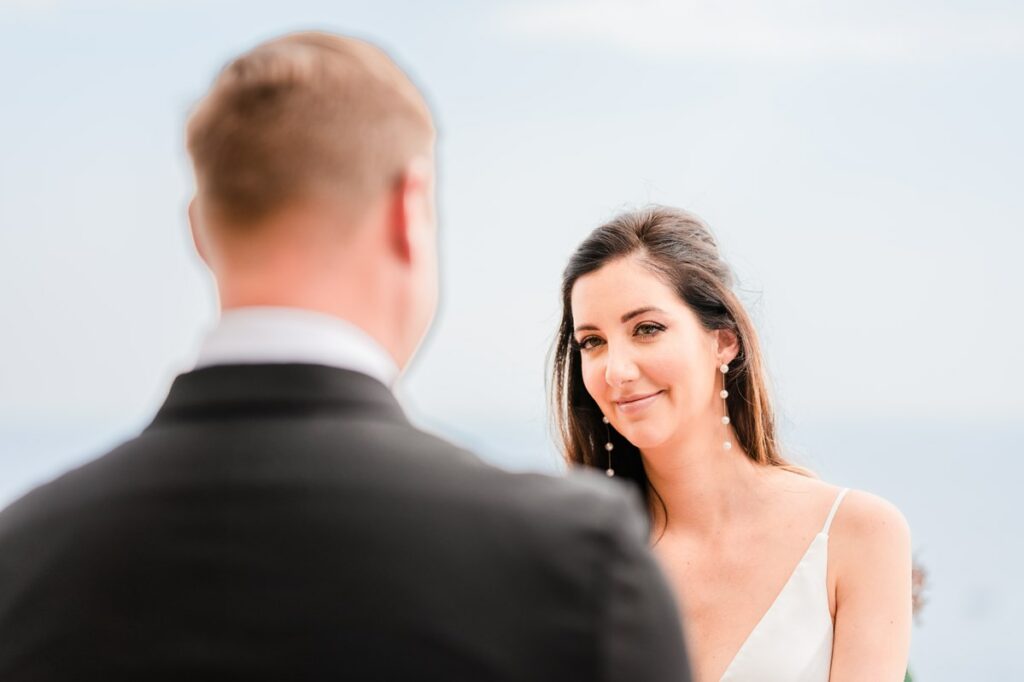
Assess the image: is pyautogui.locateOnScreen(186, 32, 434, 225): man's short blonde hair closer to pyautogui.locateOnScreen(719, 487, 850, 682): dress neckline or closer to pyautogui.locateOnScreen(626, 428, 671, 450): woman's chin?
pyautogui.locateOnScreen(626, 428, 671, 450): woman's chin

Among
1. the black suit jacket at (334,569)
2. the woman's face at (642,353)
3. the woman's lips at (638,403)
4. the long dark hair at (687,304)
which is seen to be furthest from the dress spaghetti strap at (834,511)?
the black suit jacket at (334,569)

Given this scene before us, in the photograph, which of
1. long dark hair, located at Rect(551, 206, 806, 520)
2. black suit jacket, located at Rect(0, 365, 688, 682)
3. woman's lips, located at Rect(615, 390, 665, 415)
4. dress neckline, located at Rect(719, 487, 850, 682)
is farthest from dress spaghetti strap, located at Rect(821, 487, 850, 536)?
black suit jacket, located at Rect(0, 365, 688, 682)

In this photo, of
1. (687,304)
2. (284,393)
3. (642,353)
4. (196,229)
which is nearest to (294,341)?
(284,393)

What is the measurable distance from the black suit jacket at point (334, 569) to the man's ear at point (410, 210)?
0.11 metres

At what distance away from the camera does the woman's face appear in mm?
2543

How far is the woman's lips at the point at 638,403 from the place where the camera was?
100 inches

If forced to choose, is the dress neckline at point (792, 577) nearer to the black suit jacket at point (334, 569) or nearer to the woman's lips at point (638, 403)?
the woman's lips at point (638, 403)

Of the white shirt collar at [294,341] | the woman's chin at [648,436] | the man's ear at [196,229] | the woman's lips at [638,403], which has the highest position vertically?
the man's ear at [196,229]

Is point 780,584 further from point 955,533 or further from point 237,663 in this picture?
point 955,533

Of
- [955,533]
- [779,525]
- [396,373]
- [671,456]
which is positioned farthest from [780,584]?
[955,533]

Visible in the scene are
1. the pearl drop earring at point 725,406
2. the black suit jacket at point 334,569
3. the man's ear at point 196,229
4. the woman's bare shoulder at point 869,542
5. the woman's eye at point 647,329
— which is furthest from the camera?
the pearl drop earring at point 725,406

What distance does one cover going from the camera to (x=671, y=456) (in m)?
2.65

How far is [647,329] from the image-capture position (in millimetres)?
2586

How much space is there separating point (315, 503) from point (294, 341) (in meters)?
0.11
